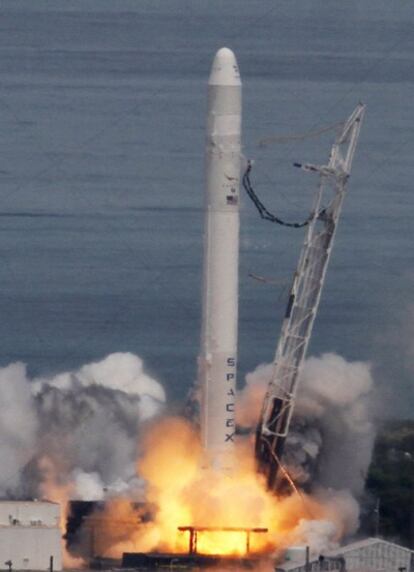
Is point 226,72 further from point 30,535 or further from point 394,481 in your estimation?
point 394,481

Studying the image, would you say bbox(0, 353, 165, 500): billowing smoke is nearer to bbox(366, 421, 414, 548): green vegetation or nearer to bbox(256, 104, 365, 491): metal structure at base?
bbox(256, 104, 365, 491): metal structure at base

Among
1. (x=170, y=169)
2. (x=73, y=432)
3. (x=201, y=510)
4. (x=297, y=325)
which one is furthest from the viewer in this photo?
(x=170, y=169)

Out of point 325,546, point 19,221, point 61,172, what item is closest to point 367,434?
point 325,546

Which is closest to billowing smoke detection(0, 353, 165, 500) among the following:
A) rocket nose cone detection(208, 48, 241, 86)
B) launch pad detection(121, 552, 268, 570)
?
launch pad detection(121, 552, 268, 570)

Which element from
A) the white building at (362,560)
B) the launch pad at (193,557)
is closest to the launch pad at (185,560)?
the launch pad at (193,557)

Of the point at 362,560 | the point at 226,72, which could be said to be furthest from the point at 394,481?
the point at 226,72

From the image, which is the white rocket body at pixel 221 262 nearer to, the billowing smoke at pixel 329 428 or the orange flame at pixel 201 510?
the orange flame at pixel 201 510
